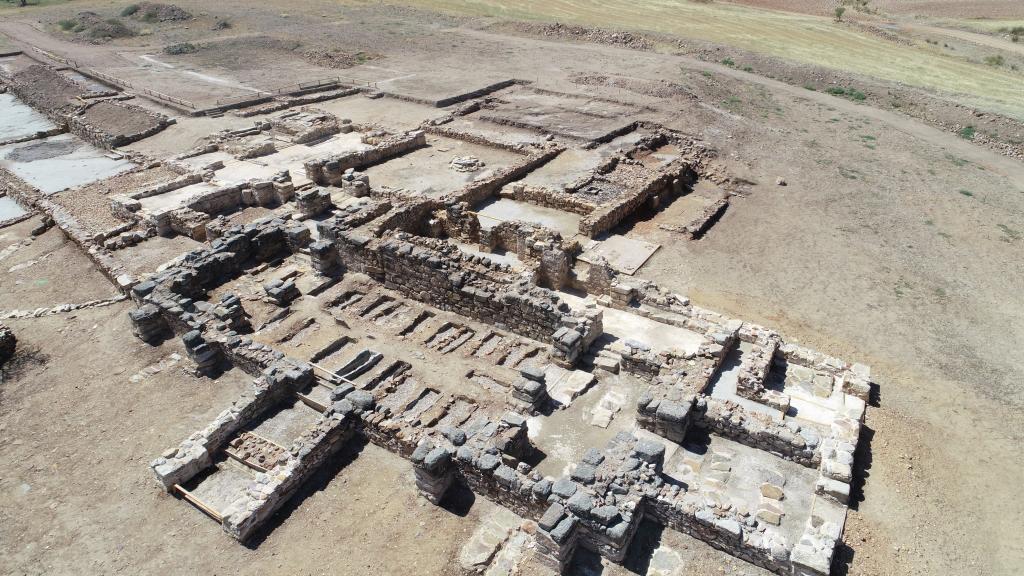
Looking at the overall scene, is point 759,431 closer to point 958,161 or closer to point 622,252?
point 622,252

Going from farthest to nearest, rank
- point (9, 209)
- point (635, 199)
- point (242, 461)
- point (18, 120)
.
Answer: point (18, 120), point (9, 209), point (635, 199), point (242, 461)

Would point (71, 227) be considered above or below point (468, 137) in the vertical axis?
below

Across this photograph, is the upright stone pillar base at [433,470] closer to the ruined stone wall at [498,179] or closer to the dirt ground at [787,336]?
the dirt ground at [787,336]

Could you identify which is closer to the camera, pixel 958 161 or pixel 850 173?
pixel 850 173

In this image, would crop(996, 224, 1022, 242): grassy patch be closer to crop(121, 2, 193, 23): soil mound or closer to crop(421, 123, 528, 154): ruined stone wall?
crop(421, 123, 528, 154): ruined stone wall

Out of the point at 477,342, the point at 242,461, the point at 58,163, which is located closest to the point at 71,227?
the point at 58,163

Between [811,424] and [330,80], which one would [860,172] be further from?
[330,80]

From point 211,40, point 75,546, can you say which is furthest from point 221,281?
point 211,40
